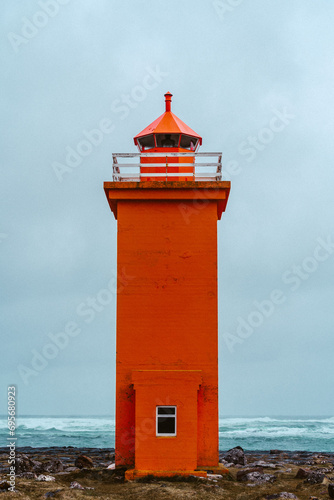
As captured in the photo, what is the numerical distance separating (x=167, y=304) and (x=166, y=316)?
1.01 feet

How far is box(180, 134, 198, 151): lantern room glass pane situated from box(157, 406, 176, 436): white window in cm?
742

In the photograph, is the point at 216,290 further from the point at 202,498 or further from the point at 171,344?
the point at 202,498

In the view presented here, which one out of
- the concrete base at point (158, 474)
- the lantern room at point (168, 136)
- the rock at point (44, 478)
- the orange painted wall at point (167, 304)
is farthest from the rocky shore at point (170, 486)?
the lantern room at point (168, 136)

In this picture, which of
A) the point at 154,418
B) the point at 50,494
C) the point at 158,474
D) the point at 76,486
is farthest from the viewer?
the point at 154,418

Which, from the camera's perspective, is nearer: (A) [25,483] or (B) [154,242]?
(A) [25,483]

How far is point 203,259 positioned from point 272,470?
6903 mm

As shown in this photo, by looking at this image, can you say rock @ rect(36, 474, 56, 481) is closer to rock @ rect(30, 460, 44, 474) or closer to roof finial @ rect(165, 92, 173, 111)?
rock @ rect(30, 460, 44, 474)

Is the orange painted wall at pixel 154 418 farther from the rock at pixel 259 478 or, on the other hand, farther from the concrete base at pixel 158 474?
the rock at pixel 259 478

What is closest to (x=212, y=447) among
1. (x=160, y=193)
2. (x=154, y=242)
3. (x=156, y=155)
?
(x=154, y=242)

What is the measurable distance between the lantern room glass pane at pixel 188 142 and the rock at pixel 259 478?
9014mm

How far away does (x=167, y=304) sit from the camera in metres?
13.8

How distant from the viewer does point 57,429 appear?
56500 mm

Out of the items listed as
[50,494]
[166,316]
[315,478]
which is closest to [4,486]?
[50,494]

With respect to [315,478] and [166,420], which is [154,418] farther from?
[315,478]
